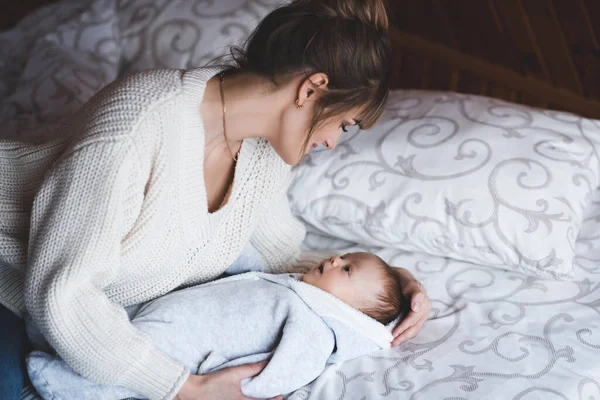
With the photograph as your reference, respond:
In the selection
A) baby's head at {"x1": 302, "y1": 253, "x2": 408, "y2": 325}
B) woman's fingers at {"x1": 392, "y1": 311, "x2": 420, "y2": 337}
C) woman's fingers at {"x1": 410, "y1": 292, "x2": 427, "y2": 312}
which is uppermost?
baby's head at {"x1": 302, "y1": 253, "x2": 408, "y2": 325}

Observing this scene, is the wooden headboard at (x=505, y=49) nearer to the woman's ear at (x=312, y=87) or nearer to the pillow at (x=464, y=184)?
the pillow at (x=464, y=184)

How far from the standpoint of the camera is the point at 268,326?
3.83 ft

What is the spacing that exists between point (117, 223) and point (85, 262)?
7 centimetres

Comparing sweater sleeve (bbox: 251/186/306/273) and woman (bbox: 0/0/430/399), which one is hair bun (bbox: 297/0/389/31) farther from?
sweater sleeve (bbox: 251/186/306/273)

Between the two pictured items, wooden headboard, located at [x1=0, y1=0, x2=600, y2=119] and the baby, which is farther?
wooden headboard, located at [x1=0, y1=0, x2=600, y2=119]

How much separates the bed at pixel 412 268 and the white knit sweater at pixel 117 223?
0.21m

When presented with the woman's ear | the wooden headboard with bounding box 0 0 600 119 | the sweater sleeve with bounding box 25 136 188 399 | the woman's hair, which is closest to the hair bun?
the woman's hair

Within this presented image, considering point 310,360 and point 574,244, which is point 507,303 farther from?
point 310,360

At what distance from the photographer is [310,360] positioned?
114cm

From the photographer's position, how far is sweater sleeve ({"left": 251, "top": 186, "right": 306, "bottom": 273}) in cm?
141

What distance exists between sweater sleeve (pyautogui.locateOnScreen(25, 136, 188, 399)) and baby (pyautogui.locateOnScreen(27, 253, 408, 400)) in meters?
0.07

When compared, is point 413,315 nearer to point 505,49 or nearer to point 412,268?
point 412,268

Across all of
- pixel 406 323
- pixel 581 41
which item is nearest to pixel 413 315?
pixel 406 323

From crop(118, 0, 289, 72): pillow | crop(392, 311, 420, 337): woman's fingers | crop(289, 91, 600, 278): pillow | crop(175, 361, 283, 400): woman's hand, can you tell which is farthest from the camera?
crop(118, 0, 289, 72): pillow
